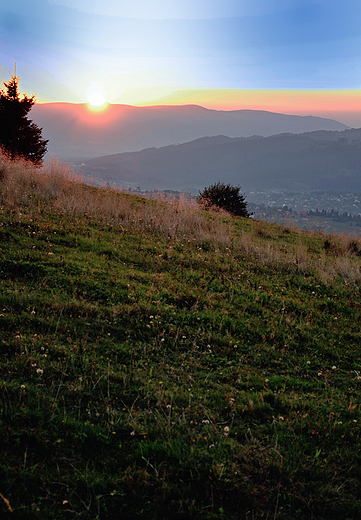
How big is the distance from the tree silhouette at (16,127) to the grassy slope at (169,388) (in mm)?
15330

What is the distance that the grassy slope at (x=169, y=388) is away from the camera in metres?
2.35

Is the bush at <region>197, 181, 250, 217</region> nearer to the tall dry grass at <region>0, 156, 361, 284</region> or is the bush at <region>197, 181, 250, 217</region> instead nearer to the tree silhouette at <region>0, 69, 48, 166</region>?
the tall dry grass at <region>0, 156, 361, 284</region>

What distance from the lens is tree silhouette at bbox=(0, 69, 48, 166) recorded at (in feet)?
65.9

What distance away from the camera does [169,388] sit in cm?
357

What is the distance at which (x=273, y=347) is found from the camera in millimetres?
4863

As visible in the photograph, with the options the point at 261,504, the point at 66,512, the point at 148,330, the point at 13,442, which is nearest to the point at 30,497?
the point at 66,512

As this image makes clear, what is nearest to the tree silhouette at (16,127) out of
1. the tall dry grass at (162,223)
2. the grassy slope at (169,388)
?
the tall dry grass at (162,223)

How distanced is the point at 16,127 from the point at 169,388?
22278mm

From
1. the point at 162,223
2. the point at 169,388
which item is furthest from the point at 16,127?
the point at 169,388

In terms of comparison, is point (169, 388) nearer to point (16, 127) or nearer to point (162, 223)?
point (162, 223)

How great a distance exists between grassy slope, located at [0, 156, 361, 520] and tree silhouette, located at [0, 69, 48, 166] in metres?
15.3

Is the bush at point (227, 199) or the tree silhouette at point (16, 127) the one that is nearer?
the tree silhouette at point (16, 127)

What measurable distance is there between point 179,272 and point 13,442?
17.2 feet

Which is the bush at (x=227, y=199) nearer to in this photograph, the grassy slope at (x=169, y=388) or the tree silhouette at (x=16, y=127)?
the tree silhouette at (x=16, y=127)
